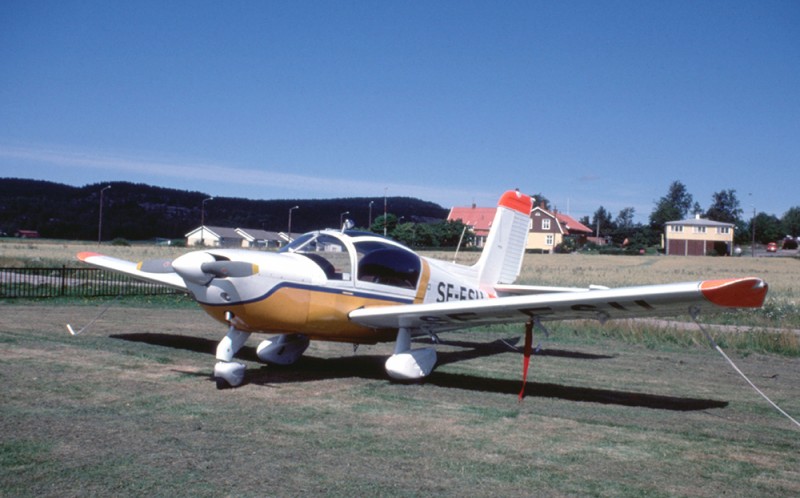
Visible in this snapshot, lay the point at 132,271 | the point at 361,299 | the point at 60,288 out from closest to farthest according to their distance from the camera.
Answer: the point at 361,299
the point at 132,271
the point at 60,288

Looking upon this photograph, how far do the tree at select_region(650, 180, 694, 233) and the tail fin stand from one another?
13343 cm

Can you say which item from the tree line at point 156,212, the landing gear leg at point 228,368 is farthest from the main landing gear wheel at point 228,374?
the tree line at point 156,212

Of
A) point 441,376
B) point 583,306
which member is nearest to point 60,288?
point 441,376

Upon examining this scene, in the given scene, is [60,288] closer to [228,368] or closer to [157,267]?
[157,267]

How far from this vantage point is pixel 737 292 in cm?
678

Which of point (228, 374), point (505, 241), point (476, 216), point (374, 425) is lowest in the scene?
point (374, 425)

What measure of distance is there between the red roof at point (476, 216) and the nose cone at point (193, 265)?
8974cm

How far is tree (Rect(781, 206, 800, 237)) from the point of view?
152125 millimetres

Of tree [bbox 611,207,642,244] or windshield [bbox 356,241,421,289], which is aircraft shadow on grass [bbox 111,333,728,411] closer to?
windshield [bbox 356,241,421,289]

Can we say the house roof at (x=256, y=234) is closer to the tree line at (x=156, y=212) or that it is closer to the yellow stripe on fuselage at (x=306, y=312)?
the tree line at (x=156, y=212)

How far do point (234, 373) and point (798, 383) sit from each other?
8503 millimetres

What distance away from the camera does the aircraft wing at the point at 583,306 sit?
6.84m

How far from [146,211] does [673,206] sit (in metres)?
108

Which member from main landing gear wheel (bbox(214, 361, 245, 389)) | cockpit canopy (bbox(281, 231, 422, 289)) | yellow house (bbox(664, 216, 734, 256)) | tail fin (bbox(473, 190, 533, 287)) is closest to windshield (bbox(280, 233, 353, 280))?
cockpit canopy (bbox(281, 231, 422, 289))
